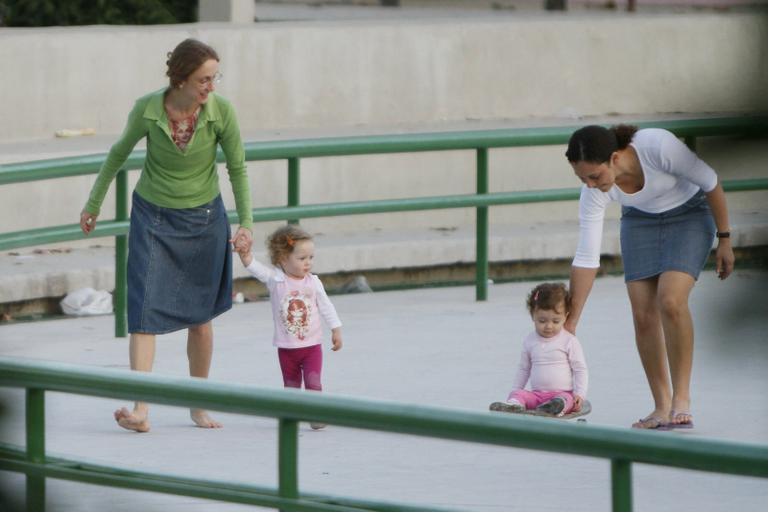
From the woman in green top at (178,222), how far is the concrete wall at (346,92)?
3.34 m

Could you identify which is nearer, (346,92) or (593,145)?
(593,145)

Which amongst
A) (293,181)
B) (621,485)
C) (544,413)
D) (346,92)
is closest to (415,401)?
(544,413)

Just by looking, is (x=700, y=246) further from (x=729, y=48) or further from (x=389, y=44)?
(x=389, y=44)

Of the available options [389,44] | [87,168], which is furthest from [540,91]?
[87,168]

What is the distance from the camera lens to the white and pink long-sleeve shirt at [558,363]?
596cm

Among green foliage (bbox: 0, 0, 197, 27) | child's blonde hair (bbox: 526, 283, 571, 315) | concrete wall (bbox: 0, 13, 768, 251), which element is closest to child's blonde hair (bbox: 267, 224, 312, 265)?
child's blonde hair (bbox: 526, 283, 571, 315)

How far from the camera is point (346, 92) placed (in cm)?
1113

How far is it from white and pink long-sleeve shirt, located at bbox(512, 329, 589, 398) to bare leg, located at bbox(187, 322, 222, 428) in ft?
3.62

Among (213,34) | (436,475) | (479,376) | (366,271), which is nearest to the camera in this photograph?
(436,475)

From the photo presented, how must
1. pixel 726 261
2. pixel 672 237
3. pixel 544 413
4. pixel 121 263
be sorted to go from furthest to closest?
pixel 121 263 → pixel 544 413 → pixel 672 237 → pixel 726 261

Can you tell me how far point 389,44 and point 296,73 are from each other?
0.66 metres

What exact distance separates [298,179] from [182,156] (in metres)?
2.47

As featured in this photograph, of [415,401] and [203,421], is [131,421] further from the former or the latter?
[415,401]

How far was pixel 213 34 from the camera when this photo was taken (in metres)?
10.5
